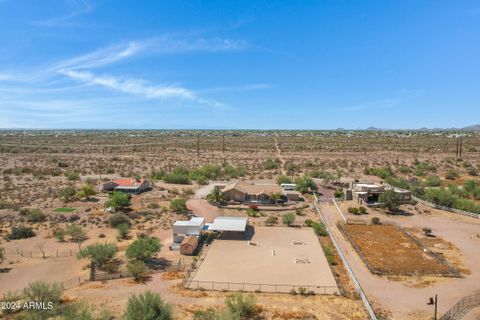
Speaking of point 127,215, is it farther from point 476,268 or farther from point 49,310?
point 476,268

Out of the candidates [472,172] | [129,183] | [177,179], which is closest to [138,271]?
[129,183]

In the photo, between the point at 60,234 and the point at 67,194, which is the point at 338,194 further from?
the point at 67,194

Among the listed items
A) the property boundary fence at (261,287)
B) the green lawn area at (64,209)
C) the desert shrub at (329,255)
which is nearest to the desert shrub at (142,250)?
the property boundary fence at (261,287)

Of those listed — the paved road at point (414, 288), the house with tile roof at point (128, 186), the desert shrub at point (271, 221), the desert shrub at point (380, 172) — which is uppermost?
the desert shrub at point (380, 172)

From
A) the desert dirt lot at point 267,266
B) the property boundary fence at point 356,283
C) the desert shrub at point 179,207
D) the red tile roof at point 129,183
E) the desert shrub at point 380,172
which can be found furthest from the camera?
the desert shrub at point 380,172

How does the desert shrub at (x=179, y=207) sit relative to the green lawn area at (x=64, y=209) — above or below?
above

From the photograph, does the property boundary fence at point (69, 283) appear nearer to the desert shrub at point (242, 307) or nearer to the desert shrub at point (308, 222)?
the desert shrub at point (242, 307)

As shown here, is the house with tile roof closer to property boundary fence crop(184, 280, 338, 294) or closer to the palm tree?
the palm tree
